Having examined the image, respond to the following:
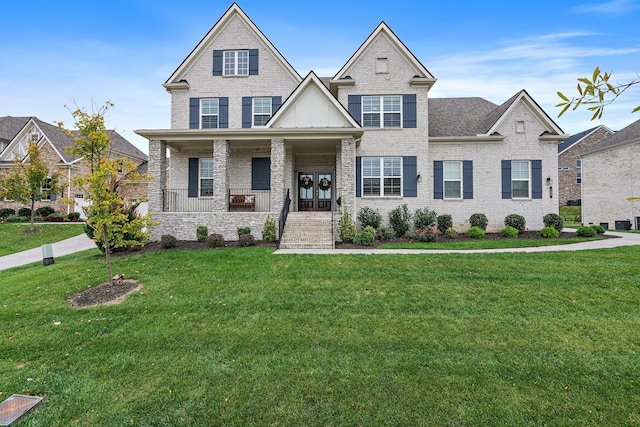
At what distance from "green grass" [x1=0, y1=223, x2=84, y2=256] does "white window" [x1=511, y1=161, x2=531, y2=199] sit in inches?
1002

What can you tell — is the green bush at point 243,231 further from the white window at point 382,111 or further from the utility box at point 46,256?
the white window at point 382,111

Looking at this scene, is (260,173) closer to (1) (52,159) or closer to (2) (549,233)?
(2) (549,233)

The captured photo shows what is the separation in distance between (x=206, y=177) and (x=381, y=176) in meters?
9.30

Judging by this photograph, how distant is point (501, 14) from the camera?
8695 mm

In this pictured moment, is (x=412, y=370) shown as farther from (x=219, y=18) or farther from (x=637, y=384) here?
(x=219, y=18)

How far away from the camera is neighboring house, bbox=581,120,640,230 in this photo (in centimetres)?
1878

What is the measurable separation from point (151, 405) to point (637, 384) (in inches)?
220

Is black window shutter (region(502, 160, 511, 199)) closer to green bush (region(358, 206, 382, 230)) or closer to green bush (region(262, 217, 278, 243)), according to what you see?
green bush (region(358, 206, 382, 230))

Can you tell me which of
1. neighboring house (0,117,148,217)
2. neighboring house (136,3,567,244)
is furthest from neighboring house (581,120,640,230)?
neighboring house (0,117,148,217)

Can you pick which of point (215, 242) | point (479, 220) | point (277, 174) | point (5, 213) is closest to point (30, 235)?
point (5, 213)

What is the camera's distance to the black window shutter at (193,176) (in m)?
15.9

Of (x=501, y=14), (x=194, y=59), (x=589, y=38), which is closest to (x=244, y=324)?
(x=589, y=38)

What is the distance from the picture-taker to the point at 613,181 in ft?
66.1

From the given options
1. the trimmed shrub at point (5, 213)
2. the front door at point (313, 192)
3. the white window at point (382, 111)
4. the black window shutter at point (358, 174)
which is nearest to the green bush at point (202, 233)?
the front door at point (313, 192)
